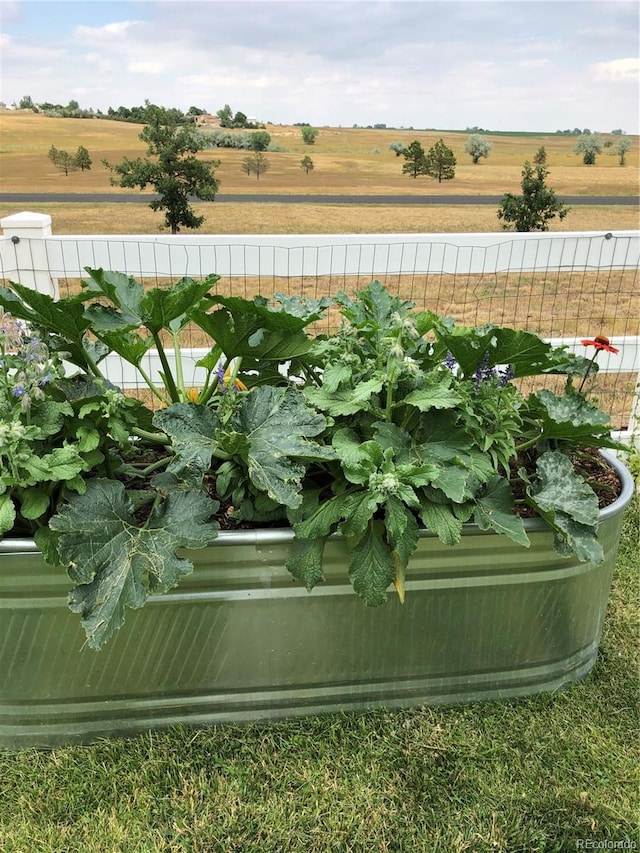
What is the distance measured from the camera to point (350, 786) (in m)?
1.54

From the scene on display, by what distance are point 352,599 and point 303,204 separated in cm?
1694

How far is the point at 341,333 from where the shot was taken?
1.57m

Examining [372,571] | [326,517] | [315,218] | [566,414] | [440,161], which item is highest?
[440,161]

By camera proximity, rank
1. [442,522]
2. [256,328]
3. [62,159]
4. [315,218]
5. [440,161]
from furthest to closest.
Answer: [440,161] < [62,159] < [315,218] < [256,328] < [442,522]

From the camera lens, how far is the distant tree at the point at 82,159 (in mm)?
15484

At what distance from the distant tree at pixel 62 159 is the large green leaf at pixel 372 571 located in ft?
55.8

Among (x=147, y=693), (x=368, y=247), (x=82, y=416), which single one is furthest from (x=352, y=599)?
(x=368, y=247)

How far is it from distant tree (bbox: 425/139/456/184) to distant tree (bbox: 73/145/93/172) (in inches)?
317

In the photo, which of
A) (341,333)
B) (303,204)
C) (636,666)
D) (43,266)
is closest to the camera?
(341,333)

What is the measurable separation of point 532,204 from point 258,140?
10252 mm

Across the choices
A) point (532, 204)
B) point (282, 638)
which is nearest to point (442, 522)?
point (282, 638)

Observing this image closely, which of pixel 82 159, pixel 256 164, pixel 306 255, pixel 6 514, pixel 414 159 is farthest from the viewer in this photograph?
pixel 256 164

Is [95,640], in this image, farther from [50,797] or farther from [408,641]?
→ [408,641]

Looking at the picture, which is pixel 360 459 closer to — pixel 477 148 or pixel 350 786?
pixel 350 786
